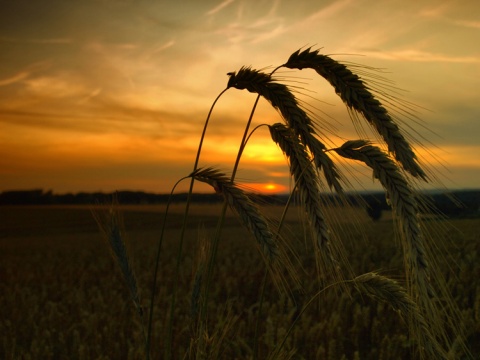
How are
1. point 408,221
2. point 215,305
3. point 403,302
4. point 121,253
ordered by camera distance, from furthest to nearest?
1. point 215,305
2. point 121,253
3. point 403,302
4. point 408,221

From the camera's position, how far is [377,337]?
596 centimetres

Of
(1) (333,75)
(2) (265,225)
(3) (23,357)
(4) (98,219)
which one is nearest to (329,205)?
(2) (265,225)

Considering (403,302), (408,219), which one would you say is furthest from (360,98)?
(403,302)

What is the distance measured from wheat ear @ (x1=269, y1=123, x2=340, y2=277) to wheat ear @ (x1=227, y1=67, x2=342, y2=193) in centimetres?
6

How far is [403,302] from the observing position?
2629 mm

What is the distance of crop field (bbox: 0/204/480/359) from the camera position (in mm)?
4887

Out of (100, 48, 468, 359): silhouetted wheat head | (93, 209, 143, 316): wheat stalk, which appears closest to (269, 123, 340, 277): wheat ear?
(100, 48, 468, 359): silhouetted wheat head

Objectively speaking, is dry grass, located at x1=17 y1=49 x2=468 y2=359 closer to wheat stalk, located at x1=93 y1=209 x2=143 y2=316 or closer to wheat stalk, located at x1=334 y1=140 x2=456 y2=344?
wheat stalk, located at x1=334 y1=140 x2=456 y2=344

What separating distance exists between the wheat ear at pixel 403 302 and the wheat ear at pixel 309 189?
30 centimetres

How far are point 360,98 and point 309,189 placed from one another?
44 cm

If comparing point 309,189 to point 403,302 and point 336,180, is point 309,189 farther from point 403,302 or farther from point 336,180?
point 403,302

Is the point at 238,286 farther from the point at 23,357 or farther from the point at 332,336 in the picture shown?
the point at 23,357

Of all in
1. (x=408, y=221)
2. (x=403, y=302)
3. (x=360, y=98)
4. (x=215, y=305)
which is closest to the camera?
(x=408, y=221)

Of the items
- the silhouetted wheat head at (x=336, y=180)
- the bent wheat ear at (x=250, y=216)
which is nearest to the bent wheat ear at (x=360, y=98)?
the silhouetted wheat head at (x=336, y=180)
